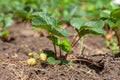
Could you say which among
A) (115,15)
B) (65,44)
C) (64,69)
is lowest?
(64,69)

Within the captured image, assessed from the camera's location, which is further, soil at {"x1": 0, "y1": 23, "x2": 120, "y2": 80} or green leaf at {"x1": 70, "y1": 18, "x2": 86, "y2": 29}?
green leaf at {"x1": 70, "y1": 18, "x2": 86, "y2": 29}

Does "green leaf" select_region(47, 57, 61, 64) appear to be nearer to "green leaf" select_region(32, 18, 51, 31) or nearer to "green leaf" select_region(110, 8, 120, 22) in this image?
"green leaf" select_region(32, 18, 51, 31)

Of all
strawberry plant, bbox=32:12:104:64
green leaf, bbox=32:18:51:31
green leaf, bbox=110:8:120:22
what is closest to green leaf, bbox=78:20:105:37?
strawberry plant, bbox=32:12:104:64

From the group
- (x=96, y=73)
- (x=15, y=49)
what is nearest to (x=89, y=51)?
(x=15, y=49)

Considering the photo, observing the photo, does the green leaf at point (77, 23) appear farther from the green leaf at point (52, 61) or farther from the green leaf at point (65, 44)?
the green leaf at point (52, 61)

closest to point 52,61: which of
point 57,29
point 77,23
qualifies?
point 57,29

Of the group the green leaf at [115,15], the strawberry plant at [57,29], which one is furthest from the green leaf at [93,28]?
the green leaf at [115,15]

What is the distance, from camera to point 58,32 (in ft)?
7.03

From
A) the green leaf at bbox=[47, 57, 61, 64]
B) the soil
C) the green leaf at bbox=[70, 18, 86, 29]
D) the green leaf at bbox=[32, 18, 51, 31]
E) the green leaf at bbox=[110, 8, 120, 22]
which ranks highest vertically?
the green leaf at bbox=[32, 18, 51, 31]

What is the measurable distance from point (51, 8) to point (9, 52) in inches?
60.4

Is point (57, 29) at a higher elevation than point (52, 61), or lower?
higher

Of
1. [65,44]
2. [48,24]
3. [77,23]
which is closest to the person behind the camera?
[48,24]

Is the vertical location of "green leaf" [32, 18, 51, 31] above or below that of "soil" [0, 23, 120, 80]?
above

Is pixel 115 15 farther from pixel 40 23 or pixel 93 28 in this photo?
pixel 40 23
